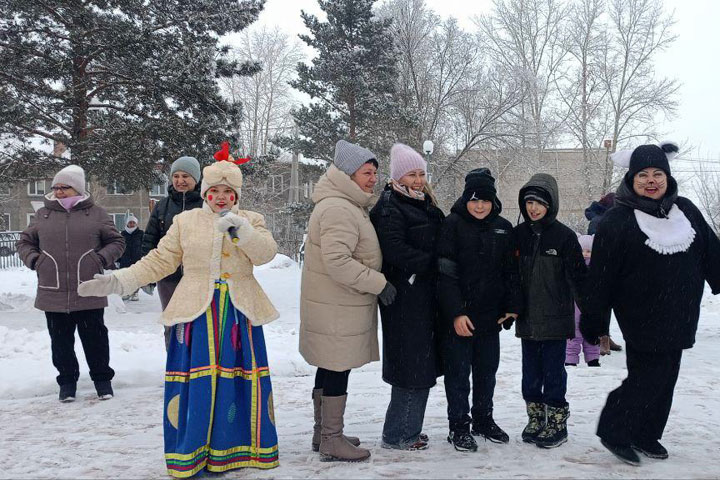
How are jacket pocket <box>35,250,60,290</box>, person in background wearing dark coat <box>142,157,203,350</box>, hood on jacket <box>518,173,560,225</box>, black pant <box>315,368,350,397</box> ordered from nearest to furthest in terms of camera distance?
black pant <box>315,368,350,397</box>, hood on jacket <box>518,173,560,225</box>, jacket pocket <box>35,250,60,290</box>, person in background wearing dark coat <box>142,157,203,350</box>

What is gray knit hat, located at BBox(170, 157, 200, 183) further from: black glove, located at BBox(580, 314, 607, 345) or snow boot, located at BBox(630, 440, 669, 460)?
snow boot, located at BBox(630, 440, 669, 460)

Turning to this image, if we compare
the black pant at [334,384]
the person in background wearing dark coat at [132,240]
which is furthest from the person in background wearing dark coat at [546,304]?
the person in background wearing dark coat at [132,240]

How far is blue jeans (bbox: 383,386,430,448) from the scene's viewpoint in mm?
4137

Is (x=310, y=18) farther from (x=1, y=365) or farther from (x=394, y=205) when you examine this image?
(x=394, y=205)

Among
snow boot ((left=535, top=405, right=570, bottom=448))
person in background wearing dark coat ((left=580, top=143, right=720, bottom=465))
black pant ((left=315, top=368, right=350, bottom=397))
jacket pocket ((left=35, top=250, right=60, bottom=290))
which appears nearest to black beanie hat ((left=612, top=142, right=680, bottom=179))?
person in background wearing dark coat ((left=580, top=143, right=720, bottom=465))

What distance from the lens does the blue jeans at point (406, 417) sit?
163 inches

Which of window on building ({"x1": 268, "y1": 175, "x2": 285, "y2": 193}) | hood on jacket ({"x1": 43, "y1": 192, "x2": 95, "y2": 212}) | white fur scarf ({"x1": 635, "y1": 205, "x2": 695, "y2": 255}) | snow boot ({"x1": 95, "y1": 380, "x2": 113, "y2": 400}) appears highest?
window on building ({"x1": 268, "y1": 175, "x2": 285, "y2": 193})

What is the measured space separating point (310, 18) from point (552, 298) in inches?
909

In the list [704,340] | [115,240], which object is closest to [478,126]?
[704,340]

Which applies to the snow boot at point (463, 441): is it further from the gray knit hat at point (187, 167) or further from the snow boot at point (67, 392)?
the snow boot at point (67, 392)

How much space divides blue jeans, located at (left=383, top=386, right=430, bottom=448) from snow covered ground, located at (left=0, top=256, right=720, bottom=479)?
0.11 meters

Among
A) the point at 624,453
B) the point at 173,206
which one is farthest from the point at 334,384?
the point at 173,206

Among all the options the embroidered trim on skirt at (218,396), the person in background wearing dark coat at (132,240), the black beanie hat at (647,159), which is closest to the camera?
the embroidered trim on skirt at (218,396)

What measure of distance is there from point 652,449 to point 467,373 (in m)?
1.17
